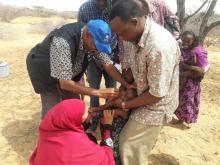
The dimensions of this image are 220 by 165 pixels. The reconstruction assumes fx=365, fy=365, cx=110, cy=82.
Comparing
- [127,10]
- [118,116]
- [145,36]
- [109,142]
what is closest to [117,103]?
[118,116]

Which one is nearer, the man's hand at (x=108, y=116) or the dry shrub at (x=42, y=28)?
→ the man's hand at (x=108, y=116)

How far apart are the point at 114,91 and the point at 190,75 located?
81.3 inches

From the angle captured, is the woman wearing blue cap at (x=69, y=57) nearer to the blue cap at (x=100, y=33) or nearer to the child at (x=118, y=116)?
Answer: the blue cap at (x=100, y=33)

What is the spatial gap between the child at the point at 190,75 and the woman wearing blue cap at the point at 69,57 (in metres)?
1.66

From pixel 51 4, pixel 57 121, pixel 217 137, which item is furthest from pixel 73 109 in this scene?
pixel 51 4

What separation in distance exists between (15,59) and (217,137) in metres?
5.69

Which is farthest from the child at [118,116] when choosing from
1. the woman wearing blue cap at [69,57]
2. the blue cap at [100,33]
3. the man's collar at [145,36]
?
the man's collar at [145,36]

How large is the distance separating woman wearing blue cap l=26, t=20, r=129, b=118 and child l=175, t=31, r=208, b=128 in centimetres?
166

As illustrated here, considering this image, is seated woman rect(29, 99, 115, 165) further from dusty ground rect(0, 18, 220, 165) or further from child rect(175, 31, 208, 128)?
child rect(175, 31, 208, 128)

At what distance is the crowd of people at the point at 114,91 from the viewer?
7.80 feet

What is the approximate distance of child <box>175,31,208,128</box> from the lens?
15.0ft

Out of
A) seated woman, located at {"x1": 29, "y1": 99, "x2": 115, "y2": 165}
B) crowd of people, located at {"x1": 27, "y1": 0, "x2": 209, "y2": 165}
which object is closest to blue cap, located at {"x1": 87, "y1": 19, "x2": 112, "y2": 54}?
crowd of people, located at {"x1": 27, "y1": 0, "x2": 209, "y2": 165}

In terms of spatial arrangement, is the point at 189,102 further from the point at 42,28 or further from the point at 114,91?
→ the point at 42,28

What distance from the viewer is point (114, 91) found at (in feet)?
9.90
